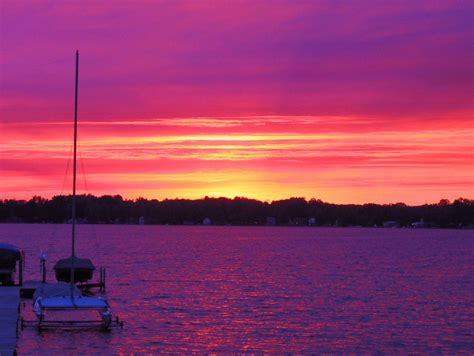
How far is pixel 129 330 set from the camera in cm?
4628

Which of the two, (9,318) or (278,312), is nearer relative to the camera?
(9,318)

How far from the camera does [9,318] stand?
134 ft

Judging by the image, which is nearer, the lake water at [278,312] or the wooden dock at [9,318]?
the wooden dock at [9,318]

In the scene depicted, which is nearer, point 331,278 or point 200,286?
point 200,286

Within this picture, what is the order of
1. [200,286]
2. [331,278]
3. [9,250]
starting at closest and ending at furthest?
[9,250] → [200,286] → [331,278]

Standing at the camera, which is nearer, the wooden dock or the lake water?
the wooden dock

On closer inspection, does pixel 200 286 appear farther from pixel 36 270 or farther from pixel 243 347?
pixel 243 347

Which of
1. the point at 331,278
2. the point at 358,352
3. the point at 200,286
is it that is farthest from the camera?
the point at 331,278

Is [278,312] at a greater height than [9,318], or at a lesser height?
lesser

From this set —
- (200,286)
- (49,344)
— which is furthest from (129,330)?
(200,286)

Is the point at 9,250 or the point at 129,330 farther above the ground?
the point at 9,250

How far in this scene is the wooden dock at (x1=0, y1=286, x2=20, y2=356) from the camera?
33969mm

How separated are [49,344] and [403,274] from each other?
197 ft

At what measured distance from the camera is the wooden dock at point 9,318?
111 ft
